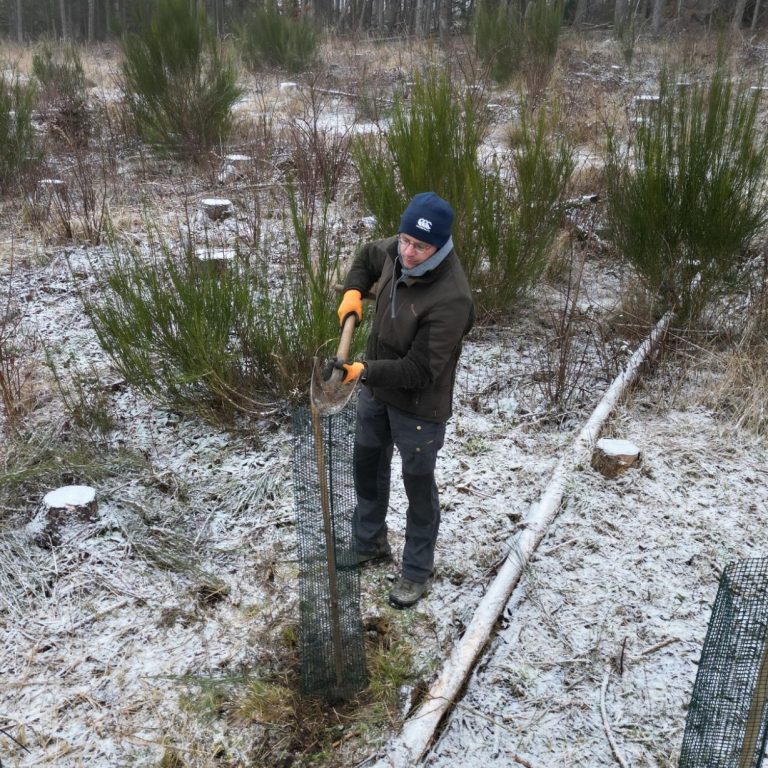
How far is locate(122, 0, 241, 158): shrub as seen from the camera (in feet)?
21.9

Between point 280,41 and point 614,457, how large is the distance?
1043 centimetres

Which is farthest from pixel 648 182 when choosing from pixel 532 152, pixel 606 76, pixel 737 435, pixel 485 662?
pixel 606 76

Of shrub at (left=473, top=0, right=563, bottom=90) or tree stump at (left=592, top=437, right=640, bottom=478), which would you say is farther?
shrub at (left=473, top=0, right=563, bottom=90)

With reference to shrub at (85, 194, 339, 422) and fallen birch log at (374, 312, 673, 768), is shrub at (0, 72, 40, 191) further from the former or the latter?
fallen birch log at (374, 312, 673, 768)

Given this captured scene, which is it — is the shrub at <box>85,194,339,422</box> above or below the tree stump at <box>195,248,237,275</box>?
below

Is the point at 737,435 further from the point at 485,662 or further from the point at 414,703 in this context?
the point at 414,703

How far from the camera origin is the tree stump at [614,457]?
311cm

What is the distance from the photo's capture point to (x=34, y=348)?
12.9 ft

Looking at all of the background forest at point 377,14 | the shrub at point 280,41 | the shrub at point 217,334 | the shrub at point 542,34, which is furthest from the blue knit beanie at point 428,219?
the background forest at point 377,14

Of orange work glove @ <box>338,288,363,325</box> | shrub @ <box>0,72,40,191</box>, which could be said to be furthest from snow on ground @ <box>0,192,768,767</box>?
shrub @ <box>0,72,40,191</box>

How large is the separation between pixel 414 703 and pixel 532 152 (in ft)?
10.6

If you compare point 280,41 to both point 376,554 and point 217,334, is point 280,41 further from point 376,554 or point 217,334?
point 376,554

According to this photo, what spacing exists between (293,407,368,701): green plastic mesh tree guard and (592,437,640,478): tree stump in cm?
139

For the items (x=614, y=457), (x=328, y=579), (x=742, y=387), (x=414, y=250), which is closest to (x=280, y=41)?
(x=742, y=387)
